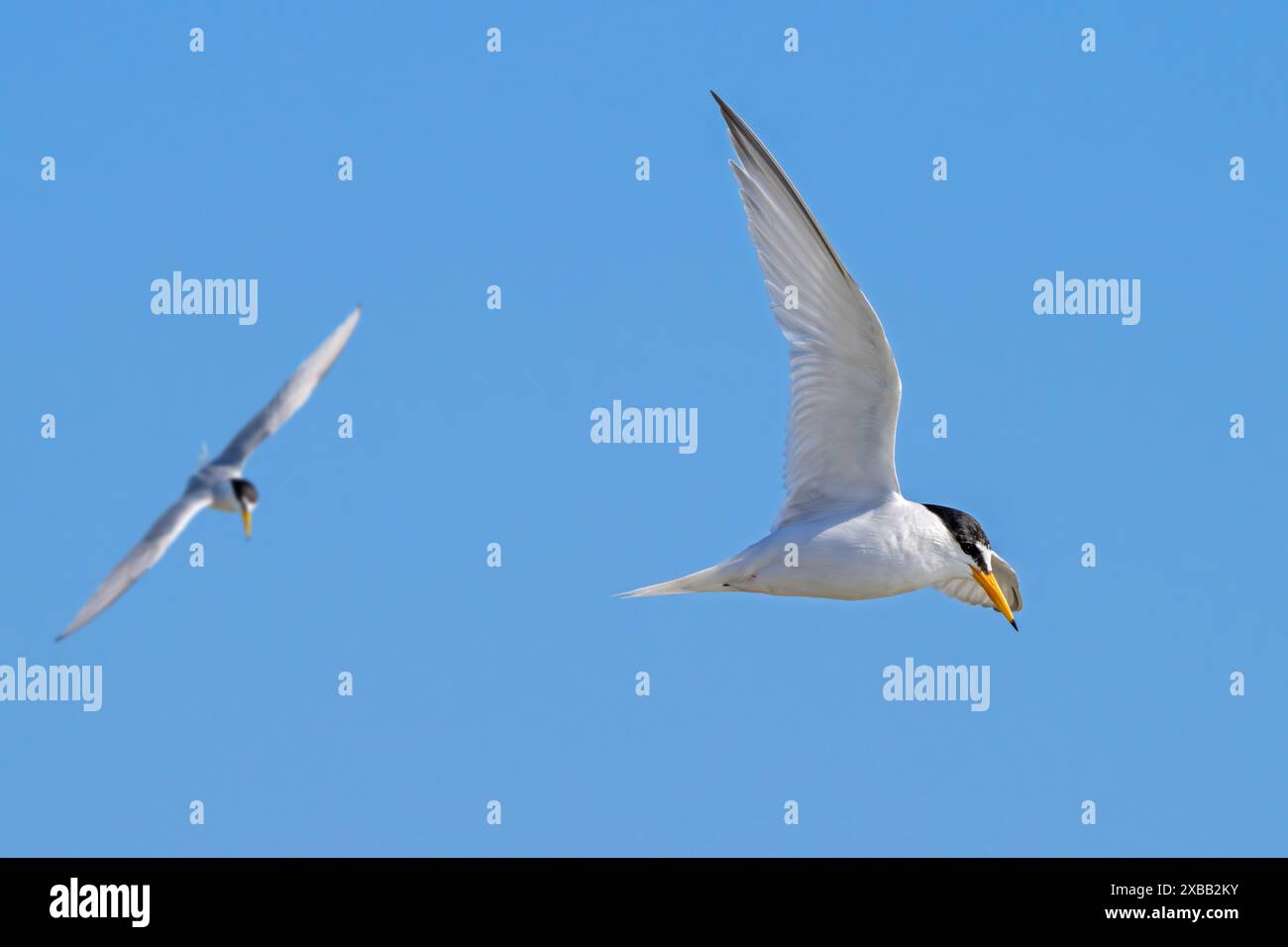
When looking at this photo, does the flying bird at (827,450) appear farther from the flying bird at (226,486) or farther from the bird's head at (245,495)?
the bird's head at (245,495)

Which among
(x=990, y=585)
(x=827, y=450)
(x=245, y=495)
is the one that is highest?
(x=827, y=450)

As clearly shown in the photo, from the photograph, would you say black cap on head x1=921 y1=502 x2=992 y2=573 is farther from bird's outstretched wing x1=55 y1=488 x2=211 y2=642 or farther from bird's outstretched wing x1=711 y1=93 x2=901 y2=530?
bird's outstretched wing x1=55 y1=488 x2=211 y2=642

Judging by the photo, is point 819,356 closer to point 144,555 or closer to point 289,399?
point 289,399

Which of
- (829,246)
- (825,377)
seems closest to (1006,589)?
(825,377)

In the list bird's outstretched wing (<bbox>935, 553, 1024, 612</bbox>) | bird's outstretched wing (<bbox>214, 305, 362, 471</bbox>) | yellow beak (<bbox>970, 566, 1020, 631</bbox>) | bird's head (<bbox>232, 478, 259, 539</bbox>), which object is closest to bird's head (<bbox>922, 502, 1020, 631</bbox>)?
yellow beak (<bbox>970, 566, 1020, 631</bbox>)

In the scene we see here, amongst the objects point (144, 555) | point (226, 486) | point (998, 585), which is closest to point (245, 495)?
point (226, 486)

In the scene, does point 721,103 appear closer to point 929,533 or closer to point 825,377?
point 825,377

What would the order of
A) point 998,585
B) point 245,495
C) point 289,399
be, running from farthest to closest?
1. point 998,585
2. point 289,399
3. point 245,495
